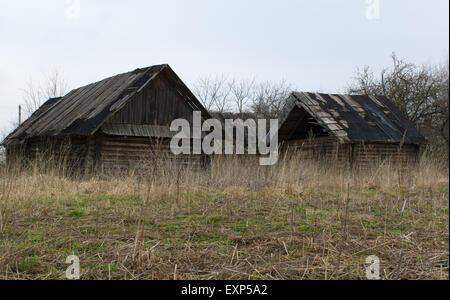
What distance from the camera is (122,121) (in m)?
15.8

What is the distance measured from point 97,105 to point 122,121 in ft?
3.81

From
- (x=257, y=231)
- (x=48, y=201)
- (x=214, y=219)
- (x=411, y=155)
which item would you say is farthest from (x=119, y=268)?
(x=411, y=155)

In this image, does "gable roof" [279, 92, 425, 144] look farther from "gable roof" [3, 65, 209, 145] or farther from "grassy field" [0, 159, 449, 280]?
"grassy field" [0, 159, 449, 280]

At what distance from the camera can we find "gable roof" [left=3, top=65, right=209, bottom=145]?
579 inches

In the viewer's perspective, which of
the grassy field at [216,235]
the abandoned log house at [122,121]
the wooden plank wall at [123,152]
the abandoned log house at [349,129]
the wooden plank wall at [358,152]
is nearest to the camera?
the grassy field at [216,235]

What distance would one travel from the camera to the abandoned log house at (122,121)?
15119 millimetres

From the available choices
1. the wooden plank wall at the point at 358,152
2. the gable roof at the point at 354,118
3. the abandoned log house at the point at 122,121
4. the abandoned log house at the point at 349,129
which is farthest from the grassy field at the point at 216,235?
the wooden plank wall at the point at 358,152

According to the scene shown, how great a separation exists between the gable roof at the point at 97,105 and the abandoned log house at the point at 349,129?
4085 mm

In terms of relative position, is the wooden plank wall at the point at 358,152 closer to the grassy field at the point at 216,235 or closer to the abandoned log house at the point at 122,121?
the abandoned log house at the point at 122,121

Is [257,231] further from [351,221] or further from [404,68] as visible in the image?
[404,68]

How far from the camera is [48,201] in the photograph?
750 centimetres

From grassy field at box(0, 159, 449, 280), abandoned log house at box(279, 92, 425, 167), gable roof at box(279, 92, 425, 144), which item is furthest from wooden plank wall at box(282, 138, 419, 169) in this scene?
grassy field at box(0, 159, 449, 280)
